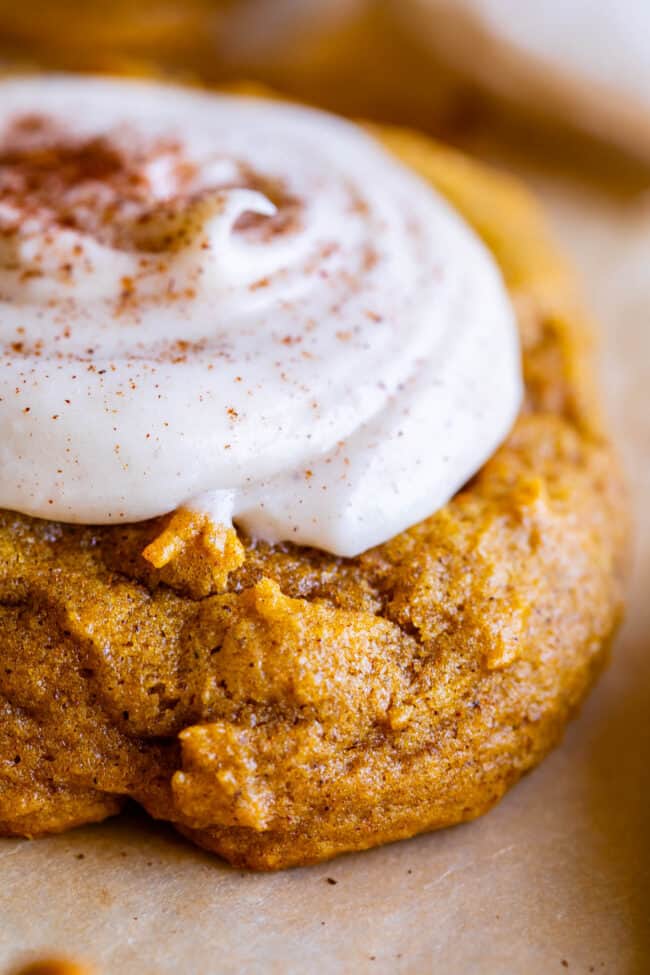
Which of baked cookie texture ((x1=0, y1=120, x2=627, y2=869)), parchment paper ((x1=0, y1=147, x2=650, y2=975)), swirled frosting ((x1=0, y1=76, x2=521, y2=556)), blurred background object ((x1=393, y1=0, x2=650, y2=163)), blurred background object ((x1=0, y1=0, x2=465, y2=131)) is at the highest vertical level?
blurred background object ((x1=393, y1=0, x2=650, y2=163))

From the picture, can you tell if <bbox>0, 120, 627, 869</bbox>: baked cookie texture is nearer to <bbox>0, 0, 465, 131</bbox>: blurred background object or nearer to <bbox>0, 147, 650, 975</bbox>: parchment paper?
<bbox>0, 147, 650, 975</bbox>: parchment paper

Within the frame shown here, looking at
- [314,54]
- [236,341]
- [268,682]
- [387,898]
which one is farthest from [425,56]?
[387,898]

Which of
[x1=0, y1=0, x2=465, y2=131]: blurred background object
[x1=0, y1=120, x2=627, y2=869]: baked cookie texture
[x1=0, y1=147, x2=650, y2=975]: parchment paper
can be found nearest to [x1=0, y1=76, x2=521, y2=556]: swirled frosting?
[x1=0, y1=120, x2=627, y2=869]: baked cookie texture

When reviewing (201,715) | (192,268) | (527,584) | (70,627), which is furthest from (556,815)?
(192,268)

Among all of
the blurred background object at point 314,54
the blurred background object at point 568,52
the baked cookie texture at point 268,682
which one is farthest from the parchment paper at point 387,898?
the blurred background object at point 314,54

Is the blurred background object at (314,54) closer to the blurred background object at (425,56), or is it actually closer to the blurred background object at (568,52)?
the blurred background object at (425,56)

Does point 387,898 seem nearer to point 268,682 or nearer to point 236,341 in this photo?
point 268,682
